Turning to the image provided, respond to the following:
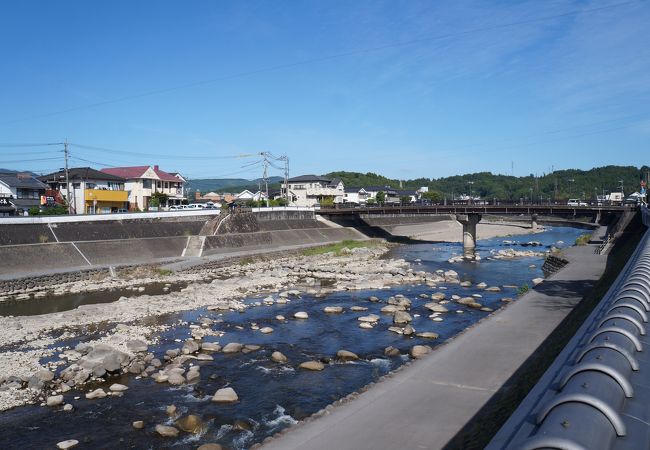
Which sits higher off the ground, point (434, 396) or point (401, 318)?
point (434, 396)

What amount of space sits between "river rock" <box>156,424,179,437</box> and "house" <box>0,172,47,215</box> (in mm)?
46077

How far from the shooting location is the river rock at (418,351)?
54.5 ft

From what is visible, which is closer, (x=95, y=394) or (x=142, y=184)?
(x=95, y=394)

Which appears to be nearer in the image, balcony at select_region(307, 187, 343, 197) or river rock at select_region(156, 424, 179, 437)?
river rock at select_region(156, 424, 179, 437)

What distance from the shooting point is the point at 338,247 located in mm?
56719

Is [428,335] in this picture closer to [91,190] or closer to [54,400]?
[54,400]

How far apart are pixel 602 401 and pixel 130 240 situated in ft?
142

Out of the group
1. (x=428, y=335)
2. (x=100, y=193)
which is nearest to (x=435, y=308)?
(x=428, y=335)

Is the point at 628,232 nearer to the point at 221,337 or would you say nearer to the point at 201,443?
the point at 221,337

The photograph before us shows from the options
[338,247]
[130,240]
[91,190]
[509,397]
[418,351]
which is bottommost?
[418,351]

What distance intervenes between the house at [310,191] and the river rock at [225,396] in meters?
78.4

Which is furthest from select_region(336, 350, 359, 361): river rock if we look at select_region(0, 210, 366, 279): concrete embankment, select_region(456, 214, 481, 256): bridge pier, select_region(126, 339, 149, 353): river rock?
select_region(456, 214, 481, 256): bridge pier

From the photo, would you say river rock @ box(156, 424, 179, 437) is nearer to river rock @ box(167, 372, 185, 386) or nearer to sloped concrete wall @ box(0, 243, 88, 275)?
river rock @ box(167, 372, 185, 386)

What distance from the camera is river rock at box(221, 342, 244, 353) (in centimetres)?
1794
